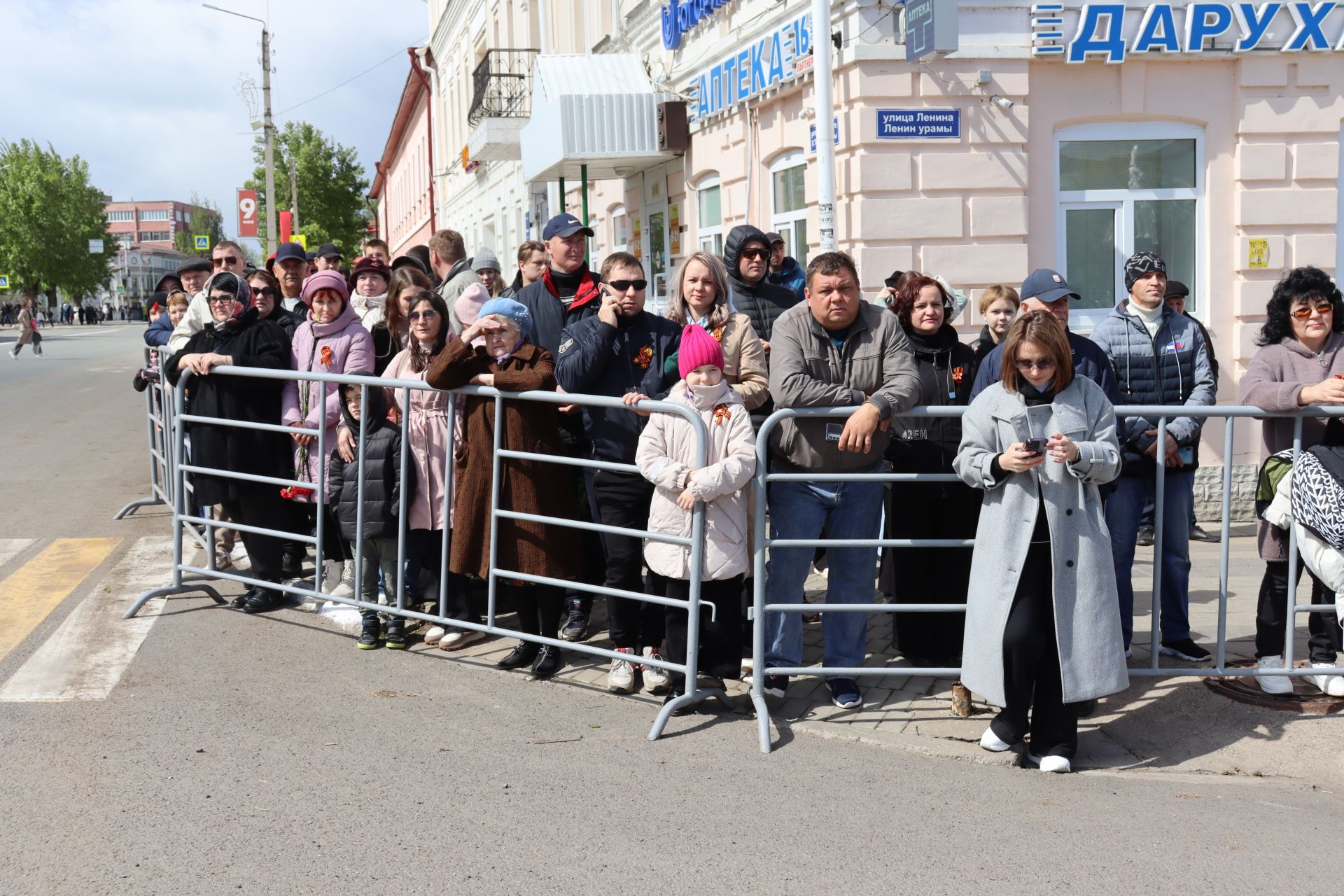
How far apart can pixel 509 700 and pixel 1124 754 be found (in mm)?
2519

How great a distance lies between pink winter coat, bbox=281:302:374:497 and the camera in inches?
257

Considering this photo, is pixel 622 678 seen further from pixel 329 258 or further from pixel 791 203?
pixel 791 203

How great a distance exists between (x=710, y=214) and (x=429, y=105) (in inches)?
1228

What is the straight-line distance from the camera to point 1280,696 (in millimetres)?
Result: 5332

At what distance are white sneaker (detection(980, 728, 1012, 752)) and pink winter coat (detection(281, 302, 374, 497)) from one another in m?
3.56

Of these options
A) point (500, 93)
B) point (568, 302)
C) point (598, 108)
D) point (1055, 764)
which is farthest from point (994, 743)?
point (500, 93)

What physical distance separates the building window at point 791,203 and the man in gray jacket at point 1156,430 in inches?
222

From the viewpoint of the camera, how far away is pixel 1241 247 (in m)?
10.3

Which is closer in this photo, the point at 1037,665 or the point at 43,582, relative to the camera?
the point at 1037,665

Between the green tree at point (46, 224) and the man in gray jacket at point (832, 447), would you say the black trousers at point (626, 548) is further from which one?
the green tree at point (46, 224)

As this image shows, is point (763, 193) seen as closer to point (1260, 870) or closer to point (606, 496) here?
point (606, 496)

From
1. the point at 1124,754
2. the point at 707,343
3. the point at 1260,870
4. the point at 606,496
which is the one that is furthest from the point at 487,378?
the point at 1260,870

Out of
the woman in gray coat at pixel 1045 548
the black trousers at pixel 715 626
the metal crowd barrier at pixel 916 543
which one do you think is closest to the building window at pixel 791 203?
the metal crowd barrier at pixel 916 543

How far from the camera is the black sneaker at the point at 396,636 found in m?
6.22
